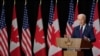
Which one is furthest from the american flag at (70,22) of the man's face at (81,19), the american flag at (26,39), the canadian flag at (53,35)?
the man's face at (81,19)

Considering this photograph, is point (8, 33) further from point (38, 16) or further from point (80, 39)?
point (80, 39)

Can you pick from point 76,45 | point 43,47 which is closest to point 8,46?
point 43,47

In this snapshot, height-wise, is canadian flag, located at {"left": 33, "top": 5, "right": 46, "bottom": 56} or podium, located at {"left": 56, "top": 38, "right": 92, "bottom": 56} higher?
podium, located at {"left": 56, "top": 38, "right": 92, "bottom": 56}

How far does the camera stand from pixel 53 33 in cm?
858

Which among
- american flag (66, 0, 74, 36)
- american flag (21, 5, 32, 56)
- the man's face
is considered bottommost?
american flag (21, 5, 32, 56)

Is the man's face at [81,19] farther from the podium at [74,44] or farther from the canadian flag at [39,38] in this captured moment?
the canadian flag at [39,38]

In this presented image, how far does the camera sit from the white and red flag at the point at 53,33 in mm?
8535

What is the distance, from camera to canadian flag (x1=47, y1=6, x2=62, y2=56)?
8.53 meters

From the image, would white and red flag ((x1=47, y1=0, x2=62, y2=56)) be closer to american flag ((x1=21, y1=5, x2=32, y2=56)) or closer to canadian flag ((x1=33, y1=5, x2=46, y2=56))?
canadian flag ((x1=33, y1=5, x2=46, y2=56))

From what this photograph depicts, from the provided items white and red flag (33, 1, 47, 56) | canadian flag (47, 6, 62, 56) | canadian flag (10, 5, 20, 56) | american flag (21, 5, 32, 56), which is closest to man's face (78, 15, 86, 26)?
canadian flag (47, 6, 62, 56)

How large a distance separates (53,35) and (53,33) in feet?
0.19

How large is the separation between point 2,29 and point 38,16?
41.5 inches

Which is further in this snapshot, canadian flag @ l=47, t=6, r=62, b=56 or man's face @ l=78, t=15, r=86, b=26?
canadian flag @ l=47, t=6, r=62, b=56

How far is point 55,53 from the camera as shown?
28.1 ft
